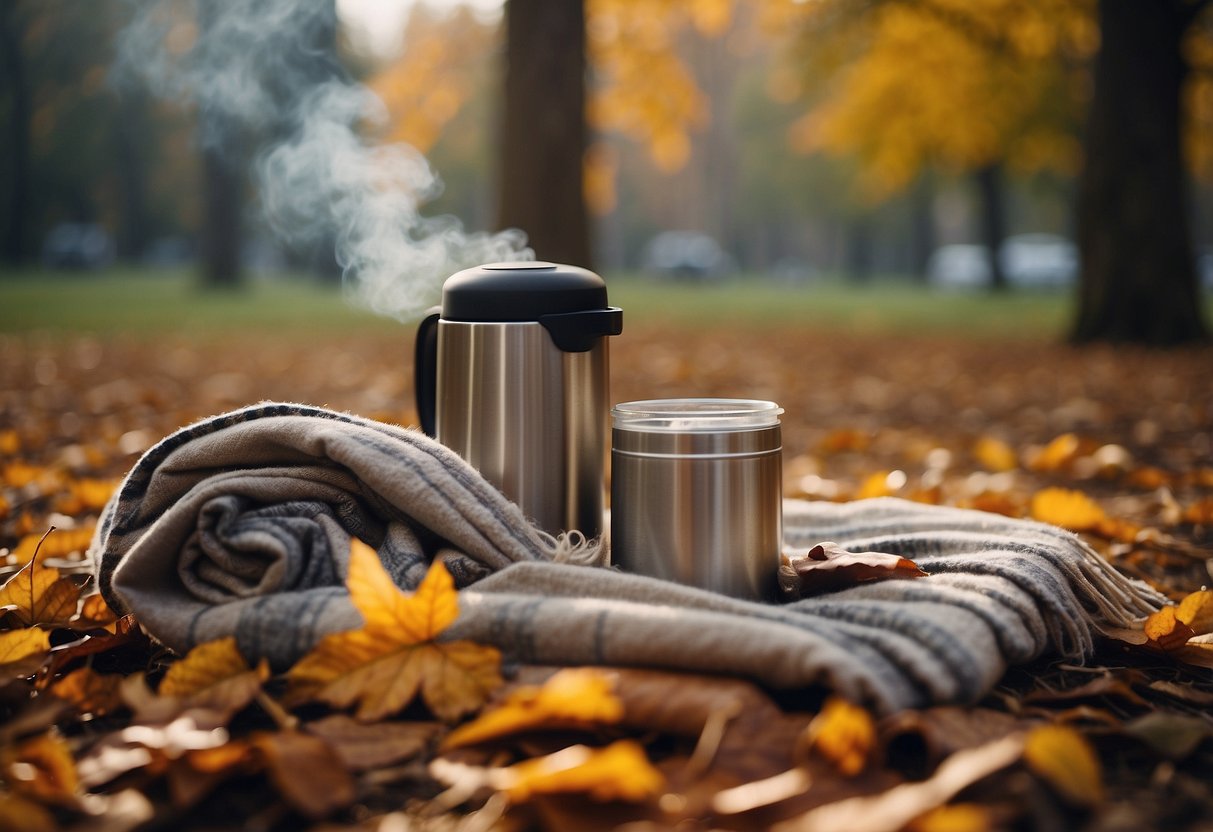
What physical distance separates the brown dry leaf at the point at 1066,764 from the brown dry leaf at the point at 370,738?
0.72 m

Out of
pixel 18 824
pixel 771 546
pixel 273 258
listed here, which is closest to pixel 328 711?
pixel 18 824

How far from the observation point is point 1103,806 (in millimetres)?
1110

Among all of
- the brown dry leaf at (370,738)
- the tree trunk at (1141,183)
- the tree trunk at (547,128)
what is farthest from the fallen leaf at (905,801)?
the tree trunk at (1141,183)

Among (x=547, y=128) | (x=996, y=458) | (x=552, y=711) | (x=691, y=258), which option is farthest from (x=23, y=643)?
(x=691, y=258)

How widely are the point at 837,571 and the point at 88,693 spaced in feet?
3.68

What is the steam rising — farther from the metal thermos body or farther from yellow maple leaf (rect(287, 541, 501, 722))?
yellow maple leaf (rect(287, 541, 501, 722))

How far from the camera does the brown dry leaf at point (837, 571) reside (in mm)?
1693

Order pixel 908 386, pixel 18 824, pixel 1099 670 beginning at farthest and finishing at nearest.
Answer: pixel 908 386 < pixel 1099 670 < pixel 18 824

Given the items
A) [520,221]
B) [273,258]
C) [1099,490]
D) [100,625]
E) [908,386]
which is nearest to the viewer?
[100,625]

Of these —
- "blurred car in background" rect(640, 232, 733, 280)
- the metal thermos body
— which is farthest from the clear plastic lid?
"blurred car in background" rect(640, 232, 733, 280)

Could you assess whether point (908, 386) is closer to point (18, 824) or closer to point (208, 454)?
point (208, 454)

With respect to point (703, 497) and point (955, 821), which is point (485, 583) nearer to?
point (703, 497)

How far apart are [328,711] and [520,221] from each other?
4.21 metres

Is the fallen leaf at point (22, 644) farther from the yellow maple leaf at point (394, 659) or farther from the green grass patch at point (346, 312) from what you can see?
the green grass patch at point (346, 312)
